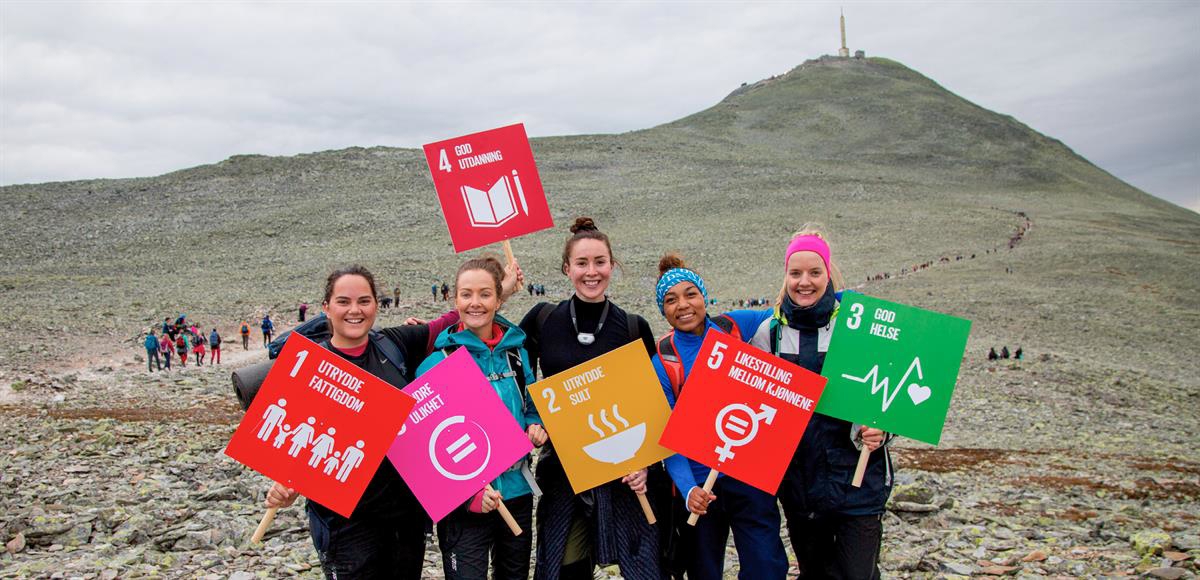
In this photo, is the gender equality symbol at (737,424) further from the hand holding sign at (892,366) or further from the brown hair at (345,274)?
the brown hair at (345,274)

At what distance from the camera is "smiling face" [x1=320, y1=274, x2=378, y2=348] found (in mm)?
4219

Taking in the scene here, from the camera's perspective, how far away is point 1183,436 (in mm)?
14633

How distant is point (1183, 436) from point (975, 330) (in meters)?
13.2

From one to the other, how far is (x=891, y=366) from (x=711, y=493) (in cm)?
128

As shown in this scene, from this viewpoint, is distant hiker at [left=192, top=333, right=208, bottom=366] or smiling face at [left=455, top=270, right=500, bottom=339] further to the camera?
distant hiker at [left=192, top=333, right=208, bottom=366]

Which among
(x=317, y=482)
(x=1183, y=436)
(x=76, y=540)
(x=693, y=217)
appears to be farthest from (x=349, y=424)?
(x=693, y=217)

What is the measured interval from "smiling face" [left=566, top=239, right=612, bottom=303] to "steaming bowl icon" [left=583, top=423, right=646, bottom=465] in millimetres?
822

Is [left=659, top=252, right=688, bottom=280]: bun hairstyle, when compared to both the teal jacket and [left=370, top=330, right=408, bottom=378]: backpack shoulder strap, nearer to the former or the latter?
the teal jacket

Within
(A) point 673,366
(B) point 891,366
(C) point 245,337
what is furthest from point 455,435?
(C) point 245,337

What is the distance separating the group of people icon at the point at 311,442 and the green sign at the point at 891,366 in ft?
8.79

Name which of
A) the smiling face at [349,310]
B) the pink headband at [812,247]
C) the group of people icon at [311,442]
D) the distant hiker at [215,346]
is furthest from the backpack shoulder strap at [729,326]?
the distant hiker at [215,346]

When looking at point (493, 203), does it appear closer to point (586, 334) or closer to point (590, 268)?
point (590, 268)

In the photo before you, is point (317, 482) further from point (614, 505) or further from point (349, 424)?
point (614, 505)

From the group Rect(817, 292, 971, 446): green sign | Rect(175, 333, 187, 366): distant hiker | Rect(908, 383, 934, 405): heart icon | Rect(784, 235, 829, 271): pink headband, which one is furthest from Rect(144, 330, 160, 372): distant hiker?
Rect(908, 383, 934, 405): heart icon
